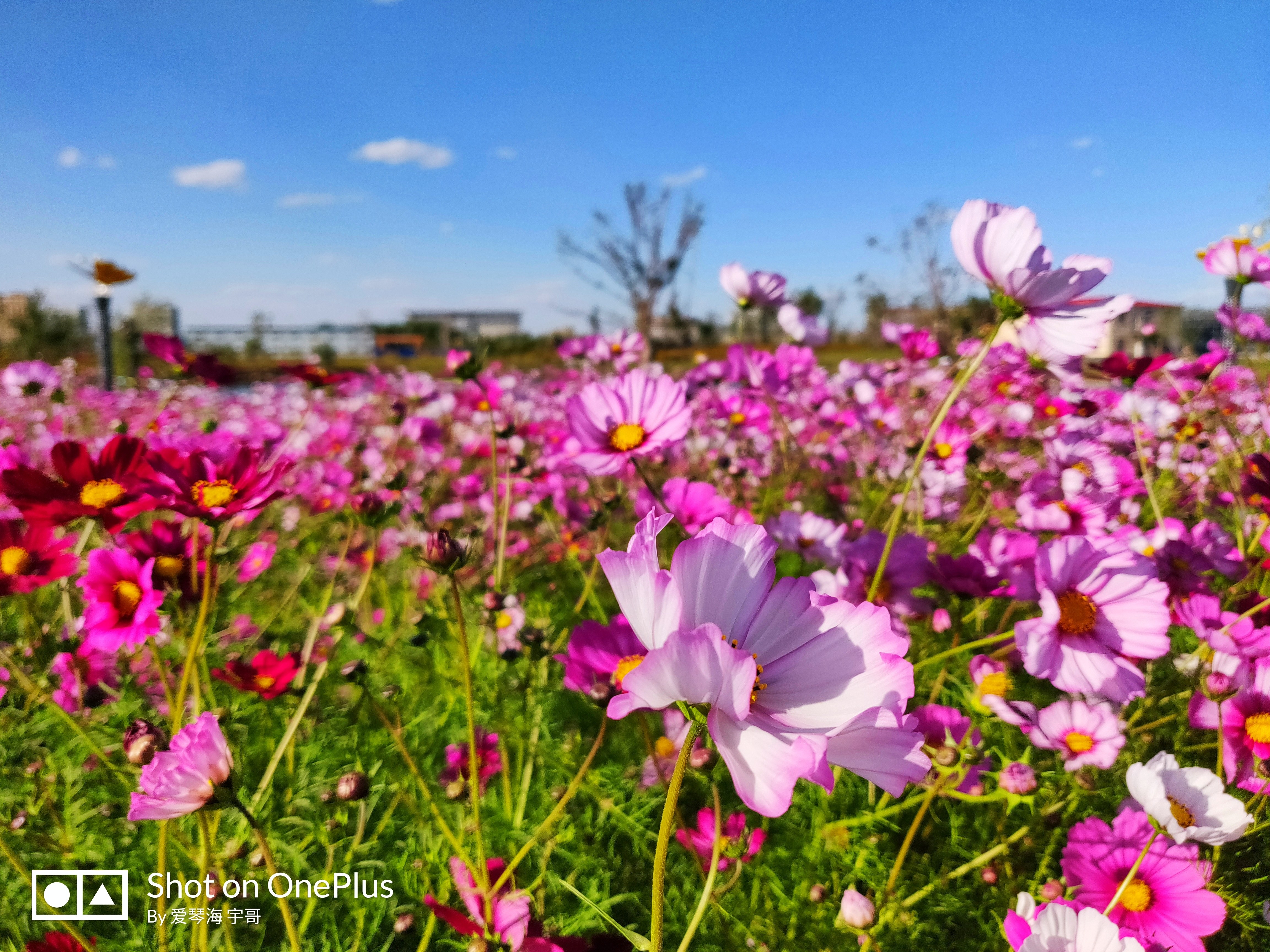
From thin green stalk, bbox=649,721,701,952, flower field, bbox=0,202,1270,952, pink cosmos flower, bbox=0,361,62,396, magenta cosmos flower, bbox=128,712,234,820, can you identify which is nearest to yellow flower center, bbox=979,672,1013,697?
flower field, bbox=0,202,1270,952

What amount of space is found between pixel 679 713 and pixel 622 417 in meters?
0.36

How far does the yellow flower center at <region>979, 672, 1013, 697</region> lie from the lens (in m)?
0.75

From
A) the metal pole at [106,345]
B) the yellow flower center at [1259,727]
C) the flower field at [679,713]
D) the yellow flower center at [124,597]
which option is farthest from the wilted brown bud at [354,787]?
the metal pole at [106,345]

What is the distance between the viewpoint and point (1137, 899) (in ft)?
2.02

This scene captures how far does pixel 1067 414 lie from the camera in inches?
68.5

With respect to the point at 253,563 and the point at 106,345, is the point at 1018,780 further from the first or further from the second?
the point at 106,345

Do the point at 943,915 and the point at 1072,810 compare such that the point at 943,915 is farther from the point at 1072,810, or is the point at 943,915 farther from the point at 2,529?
the point at 2,529

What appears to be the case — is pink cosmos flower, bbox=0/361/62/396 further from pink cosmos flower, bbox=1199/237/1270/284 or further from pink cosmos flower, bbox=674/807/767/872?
pink cosmos flower, bbox=1199/237/1270/284

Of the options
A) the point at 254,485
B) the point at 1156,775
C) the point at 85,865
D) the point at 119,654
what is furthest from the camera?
the point at 119,654

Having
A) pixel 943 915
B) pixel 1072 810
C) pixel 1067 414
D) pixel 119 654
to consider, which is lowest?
pixel 943 915

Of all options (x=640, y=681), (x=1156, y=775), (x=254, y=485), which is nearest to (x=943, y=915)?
(x=1156, y=775)

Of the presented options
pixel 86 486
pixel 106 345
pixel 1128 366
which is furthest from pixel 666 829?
pixel 106 345

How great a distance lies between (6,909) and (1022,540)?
1.13 m

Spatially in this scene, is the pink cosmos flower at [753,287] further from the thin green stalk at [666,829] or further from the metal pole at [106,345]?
the metal pole at [106,345]
